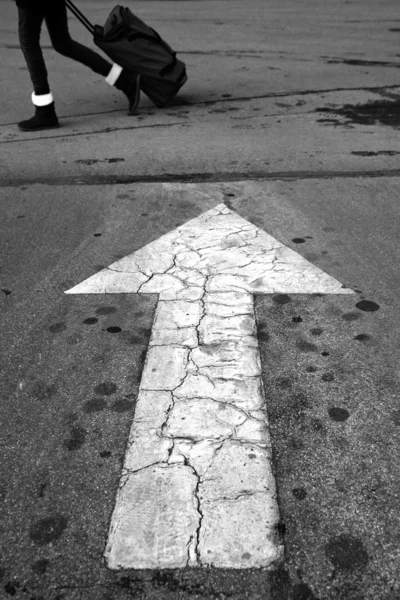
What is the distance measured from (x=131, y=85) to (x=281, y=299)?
3.84 metres

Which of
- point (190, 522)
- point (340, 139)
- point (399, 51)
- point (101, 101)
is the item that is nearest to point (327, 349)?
point (190, 522)

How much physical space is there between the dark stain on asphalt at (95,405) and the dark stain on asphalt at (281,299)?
1048 mm

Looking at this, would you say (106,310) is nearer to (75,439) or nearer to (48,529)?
(75,439)

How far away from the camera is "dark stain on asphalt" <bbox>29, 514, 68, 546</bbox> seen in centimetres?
194

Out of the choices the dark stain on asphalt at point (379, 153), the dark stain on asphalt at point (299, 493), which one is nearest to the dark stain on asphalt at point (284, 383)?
the dark stain on asphalt at point (299, 493)

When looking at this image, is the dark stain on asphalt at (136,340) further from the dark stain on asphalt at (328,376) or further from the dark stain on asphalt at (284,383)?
the dark stain on asphalt at (328,376)

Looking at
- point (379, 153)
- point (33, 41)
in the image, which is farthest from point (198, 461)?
point (33, 41)

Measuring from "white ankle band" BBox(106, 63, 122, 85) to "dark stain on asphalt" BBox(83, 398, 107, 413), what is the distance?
446cm

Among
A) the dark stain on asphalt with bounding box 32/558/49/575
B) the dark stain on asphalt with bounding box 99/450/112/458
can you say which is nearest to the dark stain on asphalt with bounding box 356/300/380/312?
the dark stain on asphalt with bounding box 99/450/112/458

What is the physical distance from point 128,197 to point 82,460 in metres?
2.58

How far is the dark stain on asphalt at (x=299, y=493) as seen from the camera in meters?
2.05

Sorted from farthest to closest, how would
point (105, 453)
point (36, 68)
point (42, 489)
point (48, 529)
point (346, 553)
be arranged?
point (36, 68), point (105, 453), point (42, 489), point (48, 529), point (346, 553)

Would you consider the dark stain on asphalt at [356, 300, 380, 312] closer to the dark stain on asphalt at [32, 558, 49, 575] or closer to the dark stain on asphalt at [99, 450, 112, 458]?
the dark stain on asphalt at [99, 450, 112, 458]

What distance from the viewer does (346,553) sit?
1.87 m
